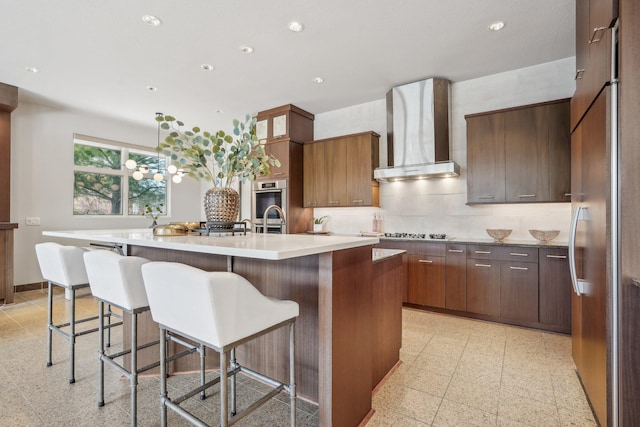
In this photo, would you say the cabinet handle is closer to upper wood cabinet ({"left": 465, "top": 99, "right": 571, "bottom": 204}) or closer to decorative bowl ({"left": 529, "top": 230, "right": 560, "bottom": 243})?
upper wood cabinet ({"left": 465, "top": 99, "right": 571, "bottom": 204})

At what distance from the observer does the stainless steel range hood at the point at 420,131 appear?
12.4ft

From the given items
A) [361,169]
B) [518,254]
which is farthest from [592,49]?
[361,169]

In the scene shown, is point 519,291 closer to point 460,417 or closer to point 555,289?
point 555,289

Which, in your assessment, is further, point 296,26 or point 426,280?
point 426,280

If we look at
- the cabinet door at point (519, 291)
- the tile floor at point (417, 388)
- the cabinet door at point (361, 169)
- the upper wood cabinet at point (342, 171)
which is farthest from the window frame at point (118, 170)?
the cabinet door at point (519, 291)

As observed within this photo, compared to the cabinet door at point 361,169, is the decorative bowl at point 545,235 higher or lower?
lower

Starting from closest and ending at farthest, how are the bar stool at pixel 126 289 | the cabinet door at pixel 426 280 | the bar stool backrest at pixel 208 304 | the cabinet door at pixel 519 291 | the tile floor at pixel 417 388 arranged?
the bar stool backrest at pixel 208 304 → the bar stool at pixel 126 289 → the tile floor at pixel 417 388 → the cabinet door at pixel 519 291 → the cabinet door at pixel 426 280

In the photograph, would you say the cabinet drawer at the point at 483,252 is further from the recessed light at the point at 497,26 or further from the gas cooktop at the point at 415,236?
the recessed light at the point at 497,26

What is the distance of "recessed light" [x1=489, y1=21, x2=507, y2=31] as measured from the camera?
271cm

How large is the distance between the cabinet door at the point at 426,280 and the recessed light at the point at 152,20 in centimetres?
358

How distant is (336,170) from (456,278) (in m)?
2.23

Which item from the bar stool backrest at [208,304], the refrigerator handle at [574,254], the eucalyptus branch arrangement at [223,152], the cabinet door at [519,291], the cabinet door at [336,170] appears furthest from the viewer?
the cabinet door at [336,170]

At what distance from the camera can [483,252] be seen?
10.9 feet

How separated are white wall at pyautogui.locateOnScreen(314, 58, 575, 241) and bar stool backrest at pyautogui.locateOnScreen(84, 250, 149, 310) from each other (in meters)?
3.48
